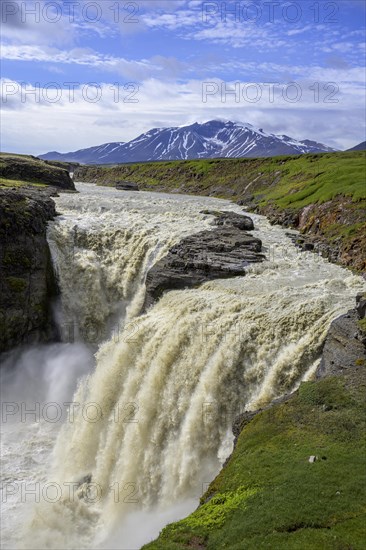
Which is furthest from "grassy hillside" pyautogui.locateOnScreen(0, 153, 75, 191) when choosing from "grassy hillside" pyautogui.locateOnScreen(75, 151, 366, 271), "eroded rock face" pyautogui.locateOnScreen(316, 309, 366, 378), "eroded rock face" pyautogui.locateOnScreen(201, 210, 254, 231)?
"eroded rock face" pyautogui.locateOnScreen(316, 309, 366, 378)

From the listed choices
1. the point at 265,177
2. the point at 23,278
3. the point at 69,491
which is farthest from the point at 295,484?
the point at 265,177

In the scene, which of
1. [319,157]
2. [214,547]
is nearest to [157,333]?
[214,547]

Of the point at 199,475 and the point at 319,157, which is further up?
the point at 319,157

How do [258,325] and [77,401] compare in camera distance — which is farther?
[77,401]

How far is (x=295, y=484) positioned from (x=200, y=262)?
86.3 feet

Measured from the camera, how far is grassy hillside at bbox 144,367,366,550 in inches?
563

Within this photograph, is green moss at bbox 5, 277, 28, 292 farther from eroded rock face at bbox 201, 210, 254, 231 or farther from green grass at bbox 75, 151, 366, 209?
green grass at bbox 75, 151, 366, 209

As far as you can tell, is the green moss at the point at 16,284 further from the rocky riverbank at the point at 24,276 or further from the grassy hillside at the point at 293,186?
the grassy hillside at the point at 293,186

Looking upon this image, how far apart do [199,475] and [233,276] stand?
716 inches

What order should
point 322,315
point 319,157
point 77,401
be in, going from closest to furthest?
point 322,315, point 77,401, point 319,157

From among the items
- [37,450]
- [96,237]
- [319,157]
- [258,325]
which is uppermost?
[319,157]

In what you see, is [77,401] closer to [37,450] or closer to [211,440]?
[37,450]

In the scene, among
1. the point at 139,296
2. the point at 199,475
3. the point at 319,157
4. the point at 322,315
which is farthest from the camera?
the point at 319,157

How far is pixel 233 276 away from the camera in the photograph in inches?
1560
